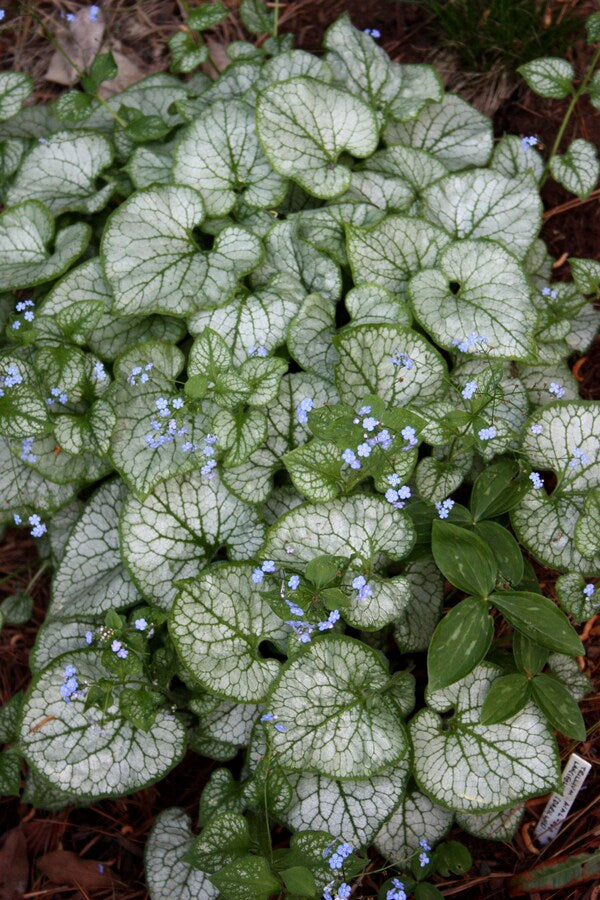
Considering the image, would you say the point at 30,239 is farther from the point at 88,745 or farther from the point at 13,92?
the point at 88,745

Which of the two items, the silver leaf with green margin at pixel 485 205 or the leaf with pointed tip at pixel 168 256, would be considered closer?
the leaf with pointed tip at pixel 168 256

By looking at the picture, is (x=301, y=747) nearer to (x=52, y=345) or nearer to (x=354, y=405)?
(x=354, y=405)

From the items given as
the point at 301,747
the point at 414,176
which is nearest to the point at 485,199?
the point at 414,176

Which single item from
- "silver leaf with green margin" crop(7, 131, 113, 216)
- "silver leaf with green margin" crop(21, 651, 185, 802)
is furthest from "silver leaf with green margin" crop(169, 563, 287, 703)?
"silver leaf with green margin" crop(7, 131, 113, 216)

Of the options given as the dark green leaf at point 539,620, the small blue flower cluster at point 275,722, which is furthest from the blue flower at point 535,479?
the small blue flower cluster at point 275,722

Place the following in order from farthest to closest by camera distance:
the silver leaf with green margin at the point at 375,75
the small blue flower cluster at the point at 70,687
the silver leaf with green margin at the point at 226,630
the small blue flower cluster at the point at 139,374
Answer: the silver leaf with green margin at the point at 375,75 < the small blue flower cluster at the point at 139,374 < the silver leaf with green margin at the point at 226,630 < the small blue flower cluster at the point at 70,687

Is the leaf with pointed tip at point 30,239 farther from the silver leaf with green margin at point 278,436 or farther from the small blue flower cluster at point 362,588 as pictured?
the small blue flower cluster at point 362,588

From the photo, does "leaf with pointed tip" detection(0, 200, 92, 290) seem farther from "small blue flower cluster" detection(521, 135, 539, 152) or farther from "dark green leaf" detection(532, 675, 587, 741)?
"dark green leaf" detection(532, 675, 587, 741)
